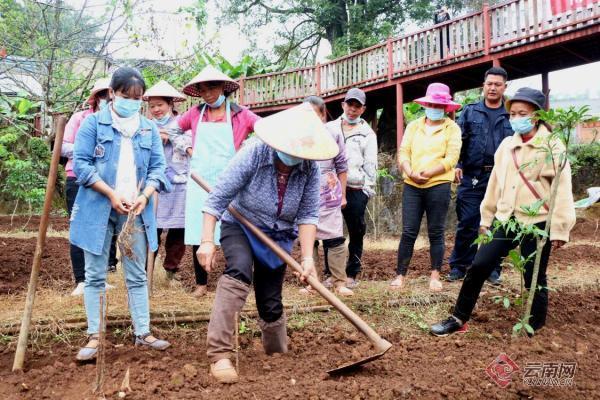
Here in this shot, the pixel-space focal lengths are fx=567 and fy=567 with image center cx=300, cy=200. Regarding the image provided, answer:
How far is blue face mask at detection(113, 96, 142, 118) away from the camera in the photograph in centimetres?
335

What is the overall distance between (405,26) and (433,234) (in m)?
17.8

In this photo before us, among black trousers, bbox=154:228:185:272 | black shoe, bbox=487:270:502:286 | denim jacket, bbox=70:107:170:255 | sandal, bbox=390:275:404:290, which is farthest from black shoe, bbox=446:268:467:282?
denim jacket, bbox=70:107:170:255

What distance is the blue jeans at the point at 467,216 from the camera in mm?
5031

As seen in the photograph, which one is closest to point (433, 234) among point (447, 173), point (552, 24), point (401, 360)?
point (447, 173)

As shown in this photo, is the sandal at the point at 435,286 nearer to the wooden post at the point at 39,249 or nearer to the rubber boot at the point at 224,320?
the rubber boot at the point at 224,320

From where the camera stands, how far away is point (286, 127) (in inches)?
114

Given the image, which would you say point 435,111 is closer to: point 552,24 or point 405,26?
point 552,24

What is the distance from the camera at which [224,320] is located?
9.42 feet

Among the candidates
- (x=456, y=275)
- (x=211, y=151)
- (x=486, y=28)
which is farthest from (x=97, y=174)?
(x=486, y=28)

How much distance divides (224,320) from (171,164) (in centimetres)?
224

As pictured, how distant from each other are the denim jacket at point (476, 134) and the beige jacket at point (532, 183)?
1131 mm

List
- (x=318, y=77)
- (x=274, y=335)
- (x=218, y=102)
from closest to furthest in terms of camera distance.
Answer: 1. (x=274, y=335)
2. (x=218, y=102)
3. (x=318, y=77)

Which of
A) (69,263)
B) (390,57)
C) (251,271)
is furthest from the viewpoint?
(390,57)

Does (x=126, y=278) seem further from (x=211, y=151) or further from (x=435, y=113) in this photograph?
(x=435, y=113)
